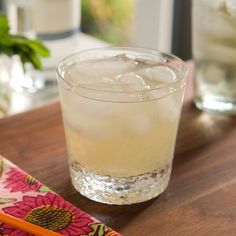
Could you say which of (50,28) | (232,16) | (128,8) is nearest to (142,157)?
(232,16)

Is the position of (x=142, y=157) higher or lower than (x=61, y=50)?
higher

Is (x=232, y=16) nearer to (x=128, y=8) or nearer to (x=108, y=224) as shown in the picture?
(x=108, y=224)

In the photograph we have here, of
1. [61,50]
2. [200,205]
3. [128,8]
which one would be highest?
[200,205]

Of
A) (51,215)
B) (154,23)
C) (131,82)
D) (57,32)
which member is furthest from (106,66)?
(154,23)

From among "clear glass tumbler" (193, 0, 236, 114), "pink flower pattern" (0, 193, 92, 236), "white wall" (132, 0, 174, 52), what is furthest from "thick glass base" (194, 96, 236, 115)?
"white wall" (132, 0, 174, 52)

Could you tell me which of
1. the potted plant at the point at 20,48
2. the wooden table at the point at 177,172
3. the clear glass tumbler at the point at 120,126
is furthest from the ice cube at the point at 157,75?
the potted plant at the point at 20,48
